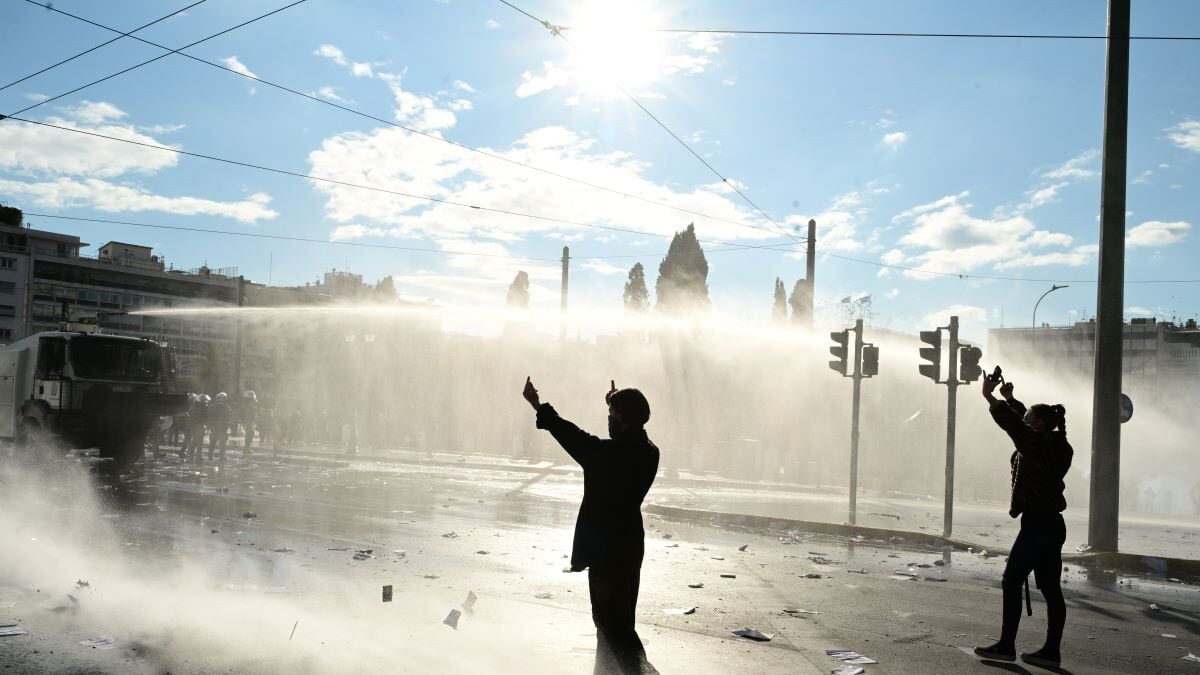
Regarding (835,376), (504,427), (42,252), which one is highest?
(42,252)

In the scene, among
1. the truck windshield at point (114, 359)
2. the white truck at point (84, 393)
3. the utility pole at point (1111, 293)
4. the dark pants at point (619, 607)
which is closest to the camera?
the dark pants at point (619, 607)

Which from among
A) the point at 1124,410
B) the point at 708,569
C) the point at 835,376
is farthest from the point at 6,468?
the point at 835,376

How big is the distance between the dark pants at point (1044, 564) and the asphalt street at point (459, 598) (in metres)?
0.24

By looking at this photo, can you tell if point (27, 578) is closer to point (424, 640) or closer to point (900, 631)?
point (424, 640)

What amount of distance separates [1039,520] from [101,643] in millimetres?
5917

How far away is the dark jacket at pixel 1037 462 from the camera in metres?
6.29

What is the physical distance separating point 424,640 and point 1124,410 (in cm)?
1283

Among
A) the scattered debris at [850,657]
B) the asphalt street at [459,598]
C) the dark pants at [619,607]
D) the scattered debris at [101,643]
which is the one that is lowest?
the asphalt street at [459,598]

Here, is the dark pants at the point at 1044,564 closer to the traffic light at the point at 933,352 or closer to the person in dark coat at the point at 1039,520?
the person in dark coat at the point at 1039,520

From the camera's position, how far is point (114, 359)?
65.9 ft

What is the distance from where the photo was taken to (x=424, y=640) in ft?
20.2

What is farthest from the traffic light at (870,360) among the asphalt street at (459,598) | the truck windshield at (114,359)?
the truck windshield at (114,359)

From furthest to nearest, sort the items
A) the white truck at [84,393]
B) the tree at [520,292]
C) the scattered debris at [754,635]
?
the tree at [520,292] < the white truck at [84,393] < the scattered debris at [754,635]

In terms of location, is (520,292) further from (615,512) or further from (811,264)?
(615,512)
